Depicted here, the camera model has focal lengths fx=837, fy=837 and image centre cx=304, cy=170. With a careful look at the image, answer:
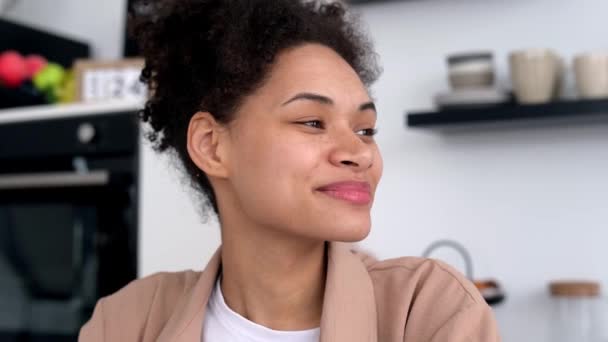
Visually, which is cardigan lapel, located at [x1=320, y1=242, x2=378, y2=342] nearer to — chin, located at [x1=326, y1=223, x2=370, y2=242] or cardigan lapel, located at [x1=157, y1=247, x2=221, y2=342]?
chin, located at [x1=326, y1=223, x2=370, y2=242]

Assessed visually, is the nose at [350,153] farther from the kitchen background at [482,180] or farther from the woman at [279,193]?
the kitchen background at [482,180]

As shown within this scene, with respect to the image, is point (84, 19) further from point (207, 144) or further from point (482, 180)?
point (207, 144)

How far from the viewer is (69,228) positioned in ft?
6.56

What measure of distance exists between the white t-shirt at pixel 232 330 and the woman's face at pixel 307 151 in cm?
14

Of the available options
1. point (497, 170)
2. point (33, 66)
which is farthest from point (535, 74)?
point (33, 66)

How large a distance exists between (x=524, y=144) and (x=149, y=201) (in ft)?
2.94

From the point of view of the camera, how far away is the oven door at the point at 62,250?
1.97m

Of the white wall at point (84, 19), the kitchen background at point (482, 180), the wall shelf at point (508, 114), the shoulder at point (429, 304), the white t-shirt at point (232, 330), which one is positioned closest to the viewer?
the shoulder at point (429, 304)

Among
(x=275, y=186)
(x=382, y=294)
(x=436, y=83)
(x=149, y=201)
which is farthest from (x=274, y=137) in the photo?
(x=436, y=83)

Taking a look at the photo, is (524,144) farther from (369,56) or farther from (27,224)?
→ (27,224)

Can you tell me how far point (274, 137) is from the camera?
1033mm

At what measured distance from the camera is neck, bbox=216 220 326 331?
42.3 inches

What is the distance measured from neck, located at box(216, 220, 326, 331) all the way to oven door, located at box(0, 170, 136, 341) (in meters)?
0.94

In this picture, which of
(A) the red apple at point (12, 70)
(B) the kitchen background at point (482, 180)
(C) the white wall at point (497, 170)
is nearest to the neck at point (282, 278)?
(B) the kitchen background at point (482, 180)
